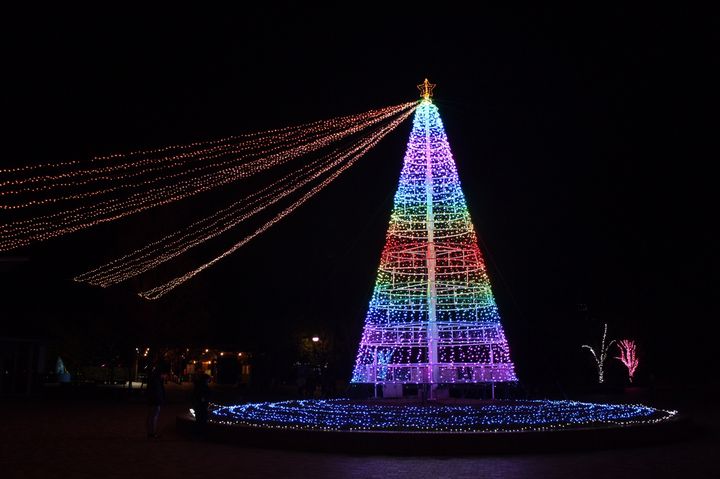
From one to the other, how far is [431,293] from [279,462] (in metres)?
9.26

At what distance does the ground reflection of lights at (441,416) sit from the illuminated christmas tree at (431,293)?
1029 millimetres

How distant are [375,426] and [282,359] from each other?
29072mm

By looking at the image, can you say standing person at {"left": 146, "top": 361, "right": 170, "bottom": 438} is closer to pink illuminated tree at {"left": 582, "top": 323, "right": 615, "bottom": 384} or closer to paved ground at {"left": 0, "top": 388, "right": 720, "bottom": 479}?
paved ground at {"left": 0, "top": 388, "right": 720, "bottom": 479}

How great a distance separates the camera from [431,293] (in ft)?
64.0

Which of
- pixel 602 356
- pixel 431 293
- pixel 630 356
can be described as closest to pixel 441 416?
pixel 431 293

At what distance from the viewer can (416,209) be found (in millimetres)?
19891

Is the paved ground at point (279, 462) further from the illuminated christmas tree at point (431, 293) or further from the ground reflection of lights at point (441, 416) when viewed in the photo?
the illuminated christmas tree at point (431, 293)

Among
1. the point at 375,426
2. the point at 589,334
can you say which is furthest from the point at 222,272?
the point at 375,426

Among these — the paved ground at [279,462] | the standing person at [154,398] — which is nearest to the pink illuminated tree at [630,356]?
the paved ground at [279,462]

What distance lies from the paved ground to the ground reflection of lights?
3.64 feet

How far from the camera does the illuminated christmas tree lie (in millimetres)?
19359

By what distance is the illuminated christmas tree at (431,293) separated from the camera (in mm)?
19359

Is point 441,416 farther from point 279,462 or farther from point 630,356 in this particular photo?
point 630,356

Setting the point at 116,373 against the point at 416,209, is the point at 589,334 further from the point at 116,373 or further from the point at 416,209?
the point at 116,373
